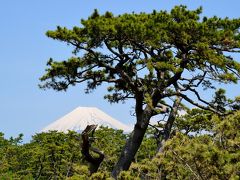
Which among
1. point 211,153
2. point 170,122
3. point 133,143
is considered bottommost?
point 211,153

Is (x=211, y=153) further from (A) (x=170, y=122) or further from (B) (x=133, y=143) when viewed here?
(A) (x=170, y=122)

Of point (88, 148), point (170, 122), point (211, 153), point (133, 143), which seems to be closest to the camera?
point (211, 153)

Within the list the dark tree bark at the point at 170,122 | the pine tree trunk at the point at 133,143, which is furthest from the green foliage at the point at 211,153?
the dark tree bark at the point at 170,122

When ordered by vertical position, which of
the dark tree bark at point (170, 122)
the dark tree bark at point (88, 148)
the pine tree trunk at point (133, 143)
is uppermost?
the dark tree bark at point (170, 122)

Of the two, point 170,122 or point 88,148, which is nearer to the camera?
point 88,148

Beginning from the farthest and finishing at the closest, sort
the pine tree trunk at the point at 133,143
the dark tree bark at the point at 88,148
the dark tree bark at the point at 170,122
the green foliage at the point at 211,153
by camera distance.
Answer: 1. the dark tree bark at the point at 170,122
2. the pine tree trunk at the point at 133,143
3. the dark tree bark at the point at 88,148
4. the green foliage at the point at 211,153

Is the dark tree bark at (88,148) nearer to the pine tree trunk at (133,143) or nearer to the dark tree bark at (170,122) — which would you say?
the pine tree trunk at (133,143)

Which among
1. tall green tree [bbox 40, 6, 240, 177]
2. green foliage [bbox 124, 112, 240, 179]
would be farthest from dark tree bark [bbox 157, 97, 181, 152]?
green foliage [bbox 124, 112, 240, 179]

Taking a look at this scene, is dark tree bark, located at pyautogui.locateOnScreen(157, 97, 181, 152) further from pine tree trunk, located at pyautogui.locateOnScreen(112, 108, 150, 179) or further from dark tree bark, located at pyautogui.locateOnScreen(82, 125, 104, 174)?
dark tree bark, located at pyautogui.locateOnScreen(82, 125, 104, 174)

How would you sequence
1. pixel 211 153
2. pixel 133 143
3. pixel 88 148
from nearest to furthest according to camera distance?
pixel 211 153 → pixel 88 148 → pixel 133 143

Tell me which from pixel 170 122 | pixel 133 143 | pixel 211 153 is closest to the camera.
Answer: pixel 211 153

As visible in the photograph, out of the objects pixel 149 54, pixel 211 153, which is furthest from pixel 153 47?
pixel 211 153

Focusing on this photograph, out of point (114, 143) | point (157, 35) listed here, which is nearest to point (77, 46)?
point (157, 35)

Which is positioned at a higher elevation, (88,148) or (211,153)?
(211,153)
